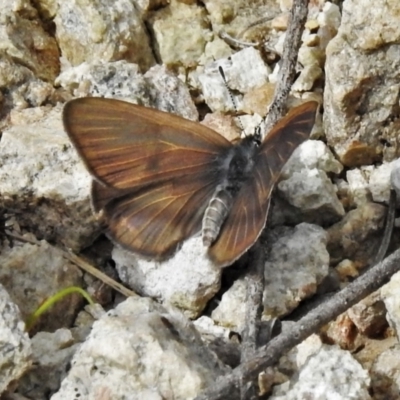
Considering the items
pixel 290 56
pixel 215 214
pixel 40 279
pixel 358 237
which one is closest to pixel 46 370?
pixel 40 279

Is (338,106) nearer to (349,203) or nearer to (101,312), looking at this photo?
(349,203)

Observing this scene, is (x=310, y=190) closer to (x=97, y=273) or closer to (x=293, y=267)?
(x=293, y=267)

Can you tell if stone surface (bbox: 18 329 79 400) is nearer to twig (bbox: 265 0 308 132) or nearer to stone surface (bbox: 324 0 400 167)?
twig (bbox: 265 0 308 132)

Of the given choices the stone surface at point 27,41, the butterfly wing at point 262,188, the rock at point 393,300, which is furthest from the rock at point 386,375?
the stone surface at point 27,41

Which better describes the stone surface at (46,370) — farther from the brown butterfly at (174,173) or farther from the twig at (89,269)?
the brown butterfly at (174,173)

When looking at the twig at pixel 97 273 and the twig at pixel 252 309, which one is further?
the twig at pixel 97 273

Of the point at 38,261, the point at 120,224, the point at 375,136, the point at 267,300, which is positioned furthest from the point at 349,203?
the point at 38,261
